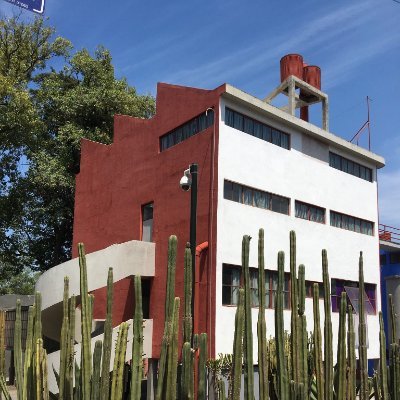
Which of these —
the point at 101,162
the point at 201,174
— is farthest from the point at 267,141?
the point at 101,162

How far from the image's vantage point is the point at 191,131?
65.9 feet

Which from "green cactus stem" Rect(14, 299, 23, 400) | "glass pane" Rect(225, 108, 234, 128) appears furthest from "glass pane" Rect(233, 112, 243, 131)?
"green cactus stem" Rect(14, 299, 23, 400)

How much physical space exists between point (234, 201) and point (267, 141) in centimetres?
315

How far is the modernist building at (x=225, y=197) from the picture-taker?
1847 cm

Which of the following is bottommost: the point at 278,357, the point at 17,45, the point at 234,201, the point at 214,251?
the point at 278,357

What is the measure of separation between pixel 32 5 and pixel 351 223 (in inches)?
750

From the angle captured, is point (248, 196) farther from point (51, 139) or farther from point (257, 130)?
point (51, 139)

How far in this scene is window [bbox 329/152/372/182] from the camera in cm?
2433

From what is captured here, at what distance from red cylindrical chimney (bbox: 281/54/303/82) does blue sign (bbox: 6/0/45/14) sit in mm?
17338

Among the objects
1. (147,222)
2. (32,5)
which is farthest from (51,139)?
(32,5)

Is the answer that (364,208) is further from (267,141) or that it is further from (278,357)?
(278,357)

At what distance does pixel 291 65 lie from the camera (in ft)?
81.2

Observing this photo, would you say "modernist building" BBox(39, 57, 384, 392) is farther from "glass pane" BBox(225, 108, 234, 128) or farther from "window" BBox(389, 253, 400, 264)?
"window" BBox(389, 253, 400, 264)

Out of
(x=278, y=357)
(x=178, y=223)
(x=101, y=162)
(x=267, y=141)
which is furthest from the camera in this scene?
(x=101, y=162)
